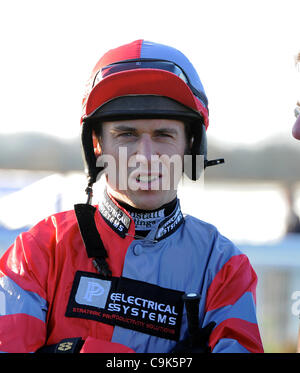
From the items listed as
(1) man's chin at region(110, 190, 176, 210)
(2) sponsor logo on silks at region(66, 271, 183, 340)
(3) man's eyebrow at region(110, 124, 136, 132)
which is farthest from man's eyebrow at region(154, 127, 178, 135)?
(2) sponsor logo on silks at region(66, 271, 183, 340)

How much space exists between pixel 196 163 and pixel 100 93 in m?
0.56

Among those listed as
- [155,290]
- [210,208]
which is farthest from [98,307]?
[210,208]

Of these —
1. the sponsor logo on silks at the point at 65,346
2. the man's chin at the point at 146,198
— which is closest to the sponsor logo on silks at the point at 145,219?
the man's chin at the point at 146,198

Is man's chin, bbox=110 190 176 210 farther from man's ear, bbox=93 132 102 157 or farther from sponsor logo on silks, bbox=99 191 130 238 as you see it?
man's ear, bbox=93 132 102 157

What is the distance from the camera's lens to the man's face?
227 cm

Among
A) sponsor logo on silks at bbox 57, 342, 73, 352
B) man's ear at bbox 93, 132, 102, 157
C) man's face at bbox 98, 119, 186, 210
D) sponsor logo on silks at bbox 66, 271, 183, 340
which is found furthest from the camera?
man's ear at bbox 93, 132, 102, 157

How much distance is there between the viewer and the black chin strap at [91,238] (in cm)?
224

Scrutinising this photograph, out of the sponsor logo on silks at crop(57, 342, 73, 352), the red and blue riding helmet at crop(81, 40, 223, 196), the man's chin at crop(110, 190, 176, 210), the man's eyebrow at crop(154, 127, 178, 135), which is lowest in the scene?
the sponsor logo on silks at crop(57, 342, 73, 352)

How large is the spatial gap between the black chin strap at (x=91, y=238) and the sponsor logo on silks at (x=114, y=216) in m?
0.06

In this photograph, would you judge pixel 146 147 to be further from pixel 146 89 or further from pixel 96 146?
pixel 96 146

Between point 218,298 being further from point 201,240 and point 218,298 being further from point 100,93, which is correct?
point 100,93

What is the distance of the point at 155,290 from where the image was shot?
7.25 feet

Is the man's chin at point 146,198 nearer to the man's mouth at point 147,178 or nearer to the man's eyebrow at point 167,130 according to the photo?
the man's mouth at point 147,178

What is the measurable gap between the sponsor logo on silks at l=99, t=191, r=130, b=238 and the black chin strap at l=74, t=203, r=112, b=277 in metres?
0.06
